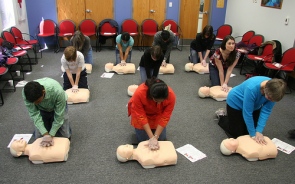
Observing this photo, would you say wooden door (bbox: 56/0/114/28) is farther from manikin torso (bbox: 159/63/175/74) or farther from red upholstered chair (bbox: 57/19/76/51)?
manikin torso (bbox: 159/63/175/74)

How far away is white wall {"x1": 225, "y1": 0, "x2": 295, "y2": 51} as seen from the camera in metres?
4.72

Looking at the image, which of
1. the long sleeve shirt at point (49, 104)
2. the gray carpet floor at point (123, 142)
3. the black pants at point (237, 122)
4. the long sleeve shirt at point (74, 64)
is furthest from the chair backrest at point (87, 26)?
the black pants at point (237, 122)

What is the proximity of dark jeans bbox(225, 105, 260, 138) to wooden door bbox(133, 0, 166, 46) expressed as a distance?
4545 mm

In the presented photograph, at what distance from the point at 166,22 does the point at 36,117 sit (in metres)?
5.09

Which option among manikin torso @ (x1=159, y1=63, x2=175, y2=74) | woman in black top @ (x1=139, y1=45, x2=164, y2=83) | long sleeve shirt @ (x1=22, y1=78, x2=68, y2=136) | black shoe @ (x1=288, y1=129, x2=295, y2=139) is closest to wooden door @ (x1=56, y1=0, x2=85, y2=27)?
manikin torso @ (x1=159, y1=63, x2=175, y2=74)

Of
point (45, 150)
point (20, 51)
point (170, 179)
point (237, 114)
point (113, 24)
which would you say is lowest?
point (170, 179)

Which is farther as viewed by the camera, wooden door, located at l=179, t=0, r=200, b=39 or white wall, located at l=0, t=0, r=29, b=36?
wooden door, located at l=179, t=0, r=200, b=39

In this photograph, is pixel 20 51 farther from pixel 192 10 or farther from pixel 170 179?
pixel 192 10

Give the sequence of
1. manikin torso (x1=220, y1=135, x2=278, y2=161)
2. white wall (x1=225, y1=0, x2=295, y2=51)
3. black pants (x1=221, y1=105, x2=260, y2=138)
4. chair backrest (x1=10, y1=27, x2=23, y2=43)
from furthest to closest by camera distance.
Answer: chair backrest (x1=10, y1=27, x2=23, y2=43) < white wall (x1=225, y1=0, x2=295, y2=51) < black pants (x1=221, y1=105, x2=260, y2=138) < manikin torso (x1=220, y1=135, x2=278, y2=161)

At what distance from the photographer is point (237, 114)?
2.71 m

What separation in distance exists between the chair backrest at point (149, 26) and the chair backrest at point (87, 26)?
1.25 m

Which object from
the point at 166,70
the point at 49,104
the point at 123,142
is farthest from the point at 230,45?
the point at 49,104

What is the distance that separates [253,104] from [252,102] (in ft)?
0.10

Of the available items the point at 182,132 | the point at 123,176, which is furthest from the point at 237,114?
the point at 123,176
